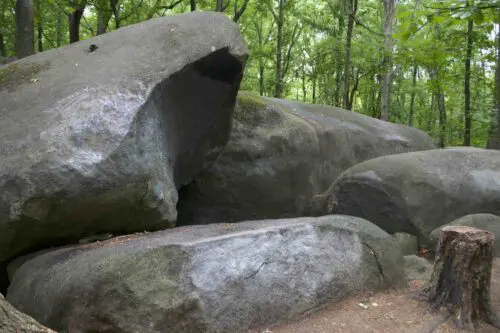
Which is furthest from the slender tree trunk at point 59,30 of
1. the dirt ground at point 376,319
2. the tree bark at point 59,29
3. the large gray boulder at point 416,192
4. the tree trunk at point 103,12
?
the dirt ground at point 376,319

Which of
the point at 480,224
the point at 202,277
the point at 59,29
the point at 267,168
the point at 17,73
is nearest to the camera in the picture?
the point at 202,277

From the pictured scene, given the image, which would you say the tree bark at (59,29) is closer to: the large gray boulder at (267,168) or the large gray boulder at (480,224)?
the large gray boulder at (267,168)

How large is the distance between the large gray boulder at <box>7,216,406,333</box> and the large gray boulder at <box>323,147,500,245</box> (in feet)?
6.09

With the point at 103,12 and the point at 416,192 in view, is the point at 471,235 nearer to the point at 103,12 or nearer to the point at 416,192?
the point at 416,192

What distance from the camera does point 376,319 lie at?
173 inches

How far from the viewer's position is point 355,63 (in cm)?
1767

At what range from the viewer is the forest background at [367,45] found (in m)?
8.93

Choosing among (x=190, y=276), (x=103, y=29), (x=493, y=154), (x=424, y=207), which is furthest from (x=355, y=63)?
(x=190, y=276)

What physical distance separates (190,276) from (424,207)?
417cm

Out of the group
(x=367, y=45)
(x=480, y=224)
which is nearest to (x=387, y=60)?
(x=367, y=45)

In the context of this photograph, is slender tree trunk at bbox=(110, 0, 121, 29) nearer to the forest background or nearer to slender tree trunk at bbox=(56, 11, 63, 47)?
the forest background

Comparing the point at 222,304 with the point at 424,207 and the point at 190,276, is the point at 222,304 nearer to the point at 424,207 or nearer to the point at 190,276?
the point at 190,276

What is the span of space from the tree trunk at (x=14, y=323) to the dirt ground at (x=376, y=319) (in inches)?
87.1

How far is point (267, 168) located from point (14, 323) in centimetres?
653
